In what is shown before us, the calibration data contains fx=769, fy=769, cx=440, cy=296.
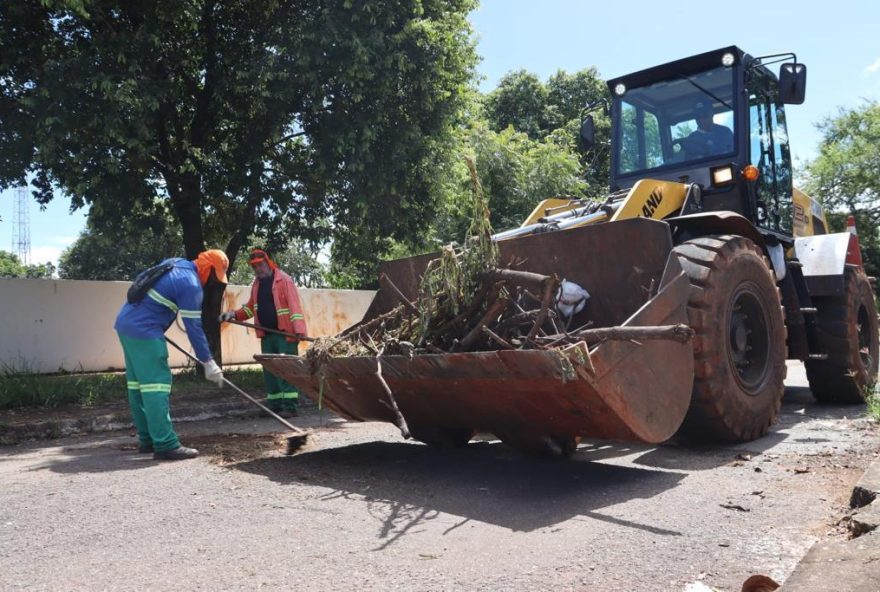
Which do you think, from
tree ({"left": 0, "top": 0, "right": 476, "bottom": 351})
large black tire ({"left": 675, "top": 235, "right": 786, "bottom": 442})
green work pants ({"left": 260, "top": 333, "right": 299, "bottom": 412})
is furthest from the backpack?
large black tire ({"left": 675, "top": 235, "right": 786, "bottom": 442})

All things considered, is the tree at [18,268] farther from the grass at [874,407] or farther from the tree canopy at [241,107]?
the grass at [874,407]

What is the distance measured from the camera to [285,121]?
998 cm

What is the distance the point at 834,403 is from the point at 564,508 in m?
4.98

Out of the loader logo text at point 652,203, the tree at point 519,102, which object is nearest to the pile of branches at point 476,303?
the loader logo text at point 652,203

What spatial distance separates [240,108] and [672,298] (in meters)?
7.44

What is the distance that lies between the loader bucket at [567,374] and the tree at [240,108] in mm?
4459

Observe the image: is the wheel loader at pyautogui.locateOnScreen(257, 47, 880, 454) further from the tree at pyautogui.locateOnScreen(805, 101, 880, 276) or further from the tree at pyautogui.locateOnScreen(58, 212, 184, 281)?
the tree at pyautogui.locateOnScreen(805, 101, 880, 276)

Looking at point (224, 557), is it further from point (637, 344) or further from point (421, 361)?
point (637, 344)

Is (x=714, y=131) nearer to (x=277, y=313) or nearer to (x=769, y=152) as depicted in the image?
→ (x=769, y=152)

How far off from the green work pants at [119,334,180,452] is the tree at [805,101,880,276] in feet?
90.5

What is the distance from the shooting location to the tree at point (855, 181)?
28.5 m

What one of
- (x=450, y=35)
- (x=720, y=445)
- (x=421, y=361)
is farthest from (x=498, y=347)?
(x=450, y=35)

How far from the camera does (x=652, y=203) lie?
589 centimetres

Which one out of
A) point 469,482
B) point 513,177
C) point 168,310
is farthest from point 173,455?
point 513,177
